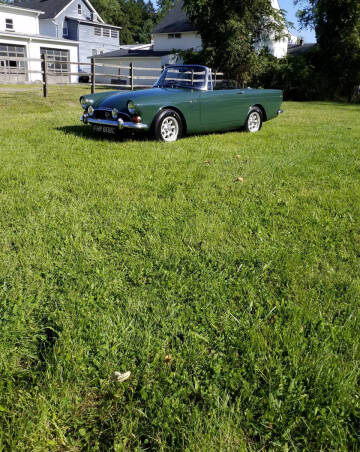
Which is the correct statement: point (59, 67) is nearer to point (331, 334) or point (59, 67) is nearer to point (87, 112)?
point (87, 112)

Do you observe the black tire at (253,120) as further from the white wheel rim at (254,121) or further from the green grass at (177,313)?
the green grass at (177,313)

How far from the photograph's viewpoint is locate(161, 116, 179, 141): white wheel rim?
6.52 meters

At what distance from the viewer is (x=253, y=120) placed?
8258 mm

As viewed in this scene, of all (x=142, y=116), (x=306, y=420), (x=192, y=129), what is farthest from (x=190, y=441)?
(x=192, y=129)

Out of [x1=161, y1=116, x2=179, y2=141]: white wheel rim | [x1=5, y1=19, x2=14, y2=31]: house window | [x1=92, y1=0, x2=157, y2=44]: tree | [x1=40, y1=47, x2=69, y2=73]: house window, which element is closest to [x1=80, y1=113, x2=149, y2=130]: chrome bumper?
[x1=161, y1=116, x2=179, y2=141]: white wheel rim

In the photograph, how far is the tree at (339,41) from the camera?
25250mm

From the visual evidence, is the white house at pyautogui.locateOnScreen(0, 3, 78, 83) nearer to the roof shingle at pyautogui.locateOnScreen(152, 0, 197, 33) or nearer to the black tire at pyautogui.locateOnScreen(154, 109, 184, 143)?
the roof shingle at pyautogui.locateOnScreen(152, 0, 197, 33)

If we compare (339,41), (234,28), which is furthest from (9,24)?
(339,41)

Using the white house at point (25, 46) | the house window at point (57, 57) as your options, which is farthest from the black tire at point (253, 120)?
the house window at point (57, 57)

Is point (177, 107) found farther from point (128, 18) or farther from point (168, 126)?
point (128, 18)

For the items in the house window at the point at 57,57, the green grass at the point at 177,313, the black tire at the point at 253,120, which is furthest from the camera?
the house window at the point at 57,57

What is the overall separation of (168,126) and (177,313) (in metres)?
5.06

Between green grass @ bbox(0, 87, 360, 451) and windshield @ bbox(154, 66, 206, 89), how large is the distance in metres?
3.61

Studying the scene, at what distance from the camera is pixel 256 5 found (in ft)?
76.7
